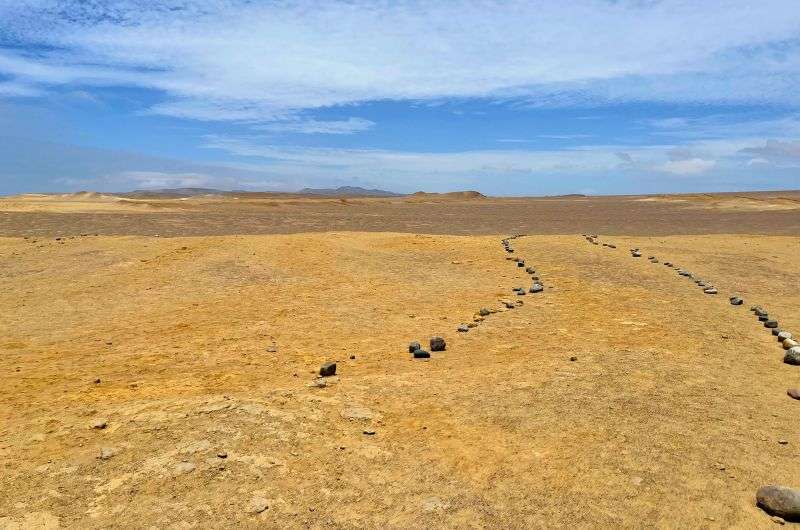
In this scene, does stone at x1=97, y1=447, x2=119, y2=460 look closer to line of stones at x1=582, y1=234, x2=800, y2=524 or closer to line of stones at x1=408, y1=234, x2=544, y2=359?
line of stones at x1=408, y1=234, x2=544, y2=359

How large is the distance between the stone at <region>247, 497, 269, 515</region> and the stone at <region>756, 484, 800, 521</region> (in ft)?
14.3

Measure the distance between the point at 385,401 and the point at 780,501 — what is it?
4277mm

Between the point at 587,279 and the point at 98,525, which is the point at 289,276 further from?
the point at 98,525

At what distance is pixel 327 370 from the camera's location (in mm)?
8680

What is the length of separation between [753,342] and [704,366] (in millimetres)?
2151

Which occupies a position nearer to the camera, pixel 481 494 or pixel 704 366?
pixel 481 494

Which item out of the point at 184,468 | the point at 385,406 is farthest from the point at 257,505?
the point at 385,406

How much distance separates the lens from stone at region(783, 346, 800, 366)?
9391mm

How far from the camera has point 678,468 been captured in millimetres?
6078

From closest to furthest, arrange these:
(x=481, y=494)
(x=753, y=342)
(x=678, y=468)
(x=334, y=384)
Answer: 1. (x=481, y=494)
2. (x=678, y=468)
3. (x=334, y=384)
4. (x=753, y=342)

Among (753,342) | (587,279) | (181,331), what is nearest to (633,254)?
(587,279)

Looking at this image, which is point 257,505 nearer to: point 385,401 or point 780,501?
point 385,401

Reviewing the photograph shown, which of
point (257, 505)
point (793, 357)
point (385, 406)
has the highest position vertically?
point (793, 357)

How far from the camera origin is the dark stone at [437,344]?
397 inches
